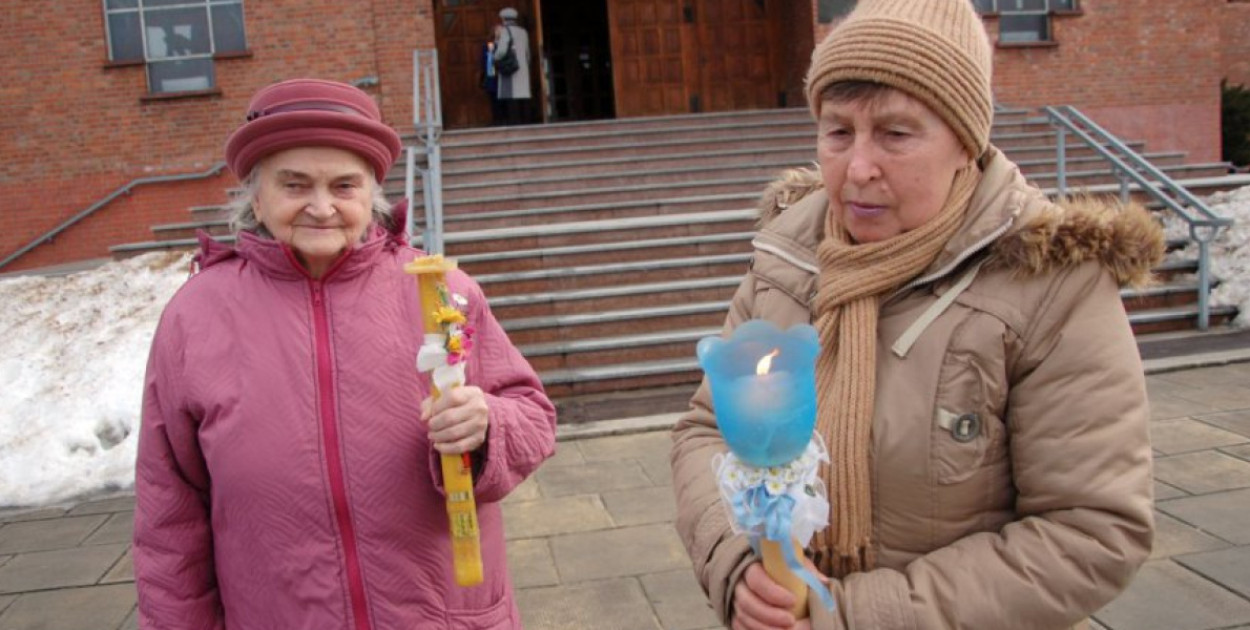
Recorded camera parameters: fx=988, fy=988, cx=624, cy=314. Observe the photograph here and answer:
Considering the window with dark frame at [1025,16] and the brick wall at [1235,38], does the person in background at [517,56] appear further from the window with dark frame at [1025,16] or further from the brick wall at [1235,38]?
the brick wall at [1235,38]

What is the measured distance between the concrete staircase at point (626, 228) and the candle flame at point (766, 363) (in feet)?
19.1

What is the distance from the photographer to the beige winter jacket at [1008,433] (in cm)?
144

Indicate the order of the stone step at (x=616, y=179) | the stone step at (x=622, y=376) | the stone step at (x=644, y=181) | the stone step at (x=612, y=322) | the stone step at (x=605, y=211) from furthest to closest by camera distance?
the stone step at (x=616, y=179), the stone step at (x=644, y=181), the stone step at (x=605, y=211), the stone step at (x=612, y=322), the stone step at (x=622, y=376)

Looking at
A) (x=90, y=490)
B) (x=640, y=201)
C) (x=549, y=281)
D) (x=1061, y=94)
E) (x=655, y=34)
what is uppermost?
(x=655, y=34)

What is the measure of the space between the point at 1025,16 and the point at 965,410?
14.3 meters

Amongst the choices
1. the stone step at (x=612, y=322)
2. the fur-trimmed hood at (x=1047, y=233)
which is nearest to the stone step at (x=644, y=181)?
the stone step at (x=612, y=322)

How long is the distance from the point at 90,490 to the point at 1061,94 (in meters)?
13.1

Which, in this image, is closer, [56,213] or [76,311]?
[76,311]

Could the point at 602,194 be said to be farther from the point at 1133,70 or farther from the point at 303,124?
the point at 303,124

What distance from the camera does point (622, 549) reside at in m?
4.46

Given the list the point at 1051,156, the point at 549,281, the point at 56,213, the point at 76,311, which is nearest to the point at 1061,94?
the point at 1051,156

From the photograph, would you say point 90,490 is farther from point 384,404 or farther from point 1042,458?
point 1042,458

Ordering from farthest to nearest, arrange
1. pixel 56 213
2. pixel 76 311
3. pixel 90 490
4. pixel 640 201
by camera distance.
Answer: pixel 56 213
pixel 640 201
pixel 76 311
pixel 90 490

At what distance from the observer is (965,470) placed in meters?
1.53
